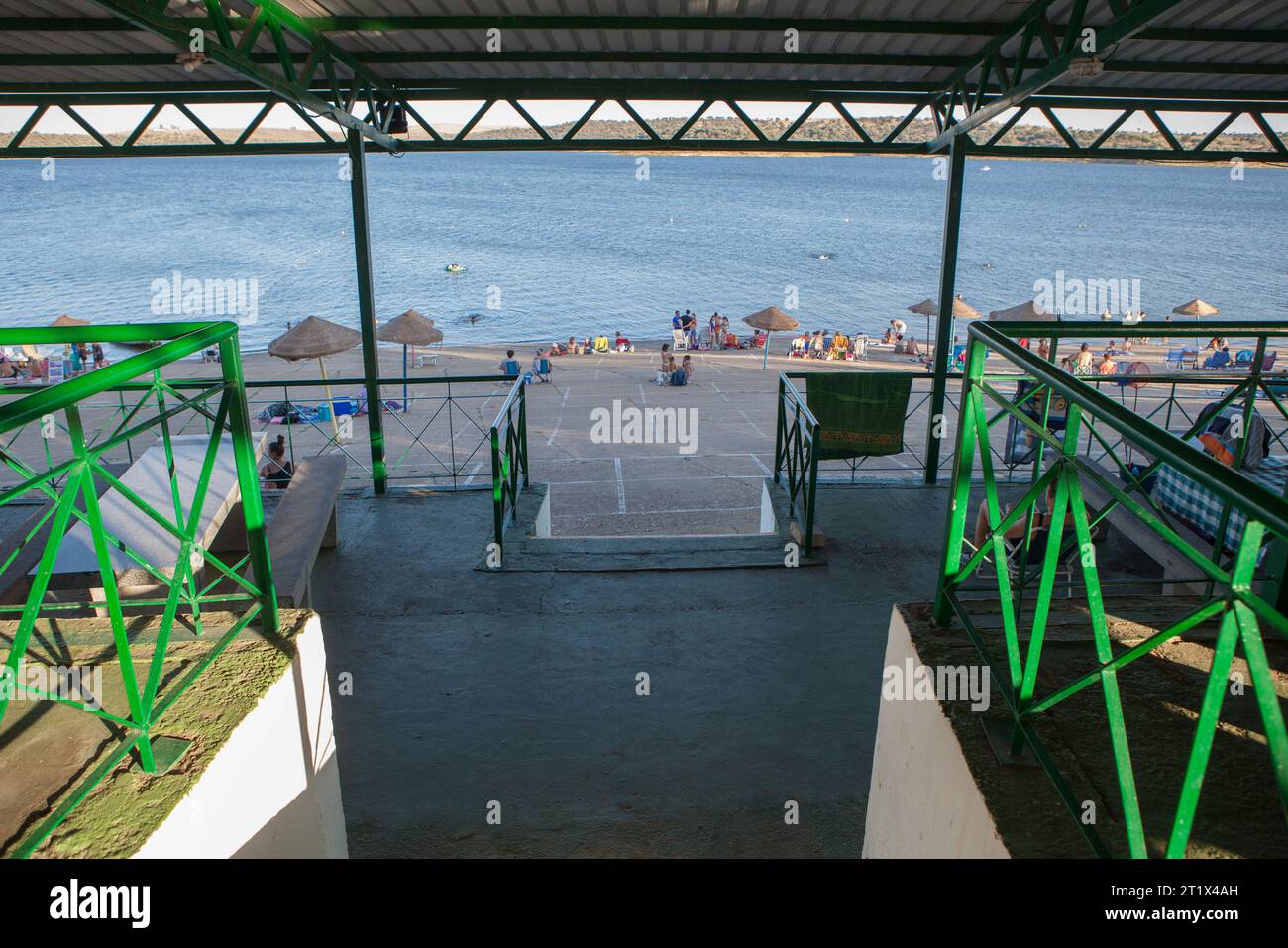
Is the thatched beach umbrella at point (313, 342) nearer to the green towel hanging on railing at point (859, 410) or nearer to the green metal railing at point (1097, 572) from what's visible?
the green towel hanging on railing at point (859, 410)

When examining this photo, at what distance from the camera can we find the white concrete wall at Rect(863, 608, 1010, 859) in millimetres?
2383

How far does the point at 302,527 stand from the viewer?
20.9 ft

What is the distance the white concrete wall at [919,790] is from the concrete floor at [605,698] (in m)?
0.95

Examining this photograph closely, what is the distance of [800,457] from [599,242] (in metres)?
73.1

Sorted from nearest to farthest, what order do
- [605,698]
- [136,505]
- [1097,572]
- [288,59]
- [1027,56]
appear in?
[1097,572] < [136,505] < [605,698] < [288,59] < [1027,56]

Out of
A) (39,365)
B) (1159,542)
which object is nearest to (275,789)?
(1159,542)

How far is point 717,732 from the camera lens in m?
4.86

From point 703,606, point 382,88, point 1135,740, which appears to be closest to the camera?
point 1135,740

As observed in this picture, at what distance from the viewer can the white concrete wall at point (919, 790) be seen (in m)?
2.38

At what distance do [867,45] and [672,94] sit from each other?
80.0 inches

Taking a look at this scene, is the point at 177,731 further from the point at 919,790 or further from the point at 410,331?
the point at 410,331

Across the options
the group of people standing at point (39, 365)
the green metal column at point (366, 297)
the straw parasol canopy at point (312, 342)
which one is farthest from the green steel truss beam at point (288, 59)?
the group of people standing at point (39, 365)
